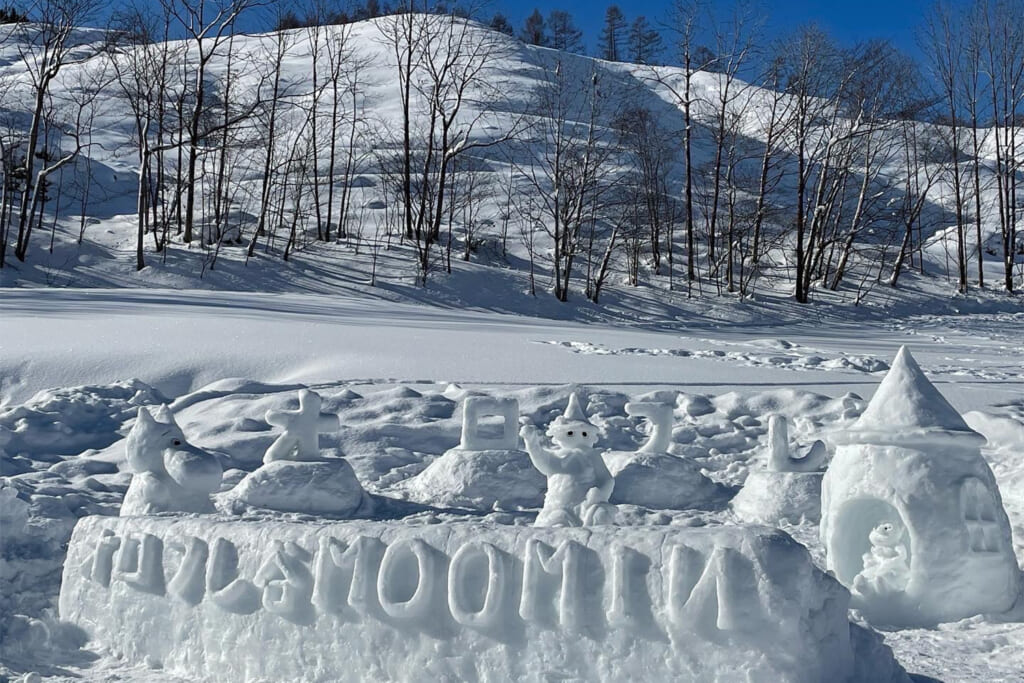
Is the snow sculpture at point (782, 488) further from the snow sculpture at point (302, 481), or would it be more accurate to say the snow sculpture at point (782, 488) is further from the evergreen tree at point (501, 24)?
the evergreen tree at point (501, 24)

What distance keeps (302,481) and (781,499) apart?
2.71 metres

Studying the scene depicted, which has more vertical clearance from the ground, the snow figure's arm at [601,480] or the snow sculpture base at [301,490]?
the snow figure's arm at [601,480]

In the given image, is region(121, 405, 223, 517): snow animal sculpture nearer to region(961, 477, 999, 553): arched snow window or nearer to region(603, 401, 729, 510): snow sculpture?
region(603, 401, 729, 510): snow sculpture

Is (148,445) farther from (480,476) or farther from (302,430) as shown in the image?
(480,476)

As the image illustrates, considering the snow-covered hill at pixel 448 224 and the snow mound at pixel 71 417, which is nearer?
the snow mound at pixel 71 417

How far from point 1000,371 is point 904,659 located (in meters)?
6.92

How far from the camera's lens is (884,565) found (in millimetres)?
4359

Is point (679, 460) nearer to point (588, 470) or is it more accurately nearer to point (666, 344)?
point (588, 470)

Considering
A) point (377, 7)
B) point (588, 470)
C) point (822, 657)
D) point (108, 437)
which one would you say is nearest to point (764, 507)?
point (588, 470)

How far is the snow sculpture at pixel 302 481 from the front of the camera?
5.64 meters

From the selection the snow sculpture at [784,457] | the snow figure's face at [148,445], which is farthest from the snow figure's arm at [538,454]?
the snow figure's face at [148,445]

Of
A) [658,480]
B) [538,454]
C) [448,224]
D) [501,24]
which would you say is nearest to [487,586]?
[538,454]

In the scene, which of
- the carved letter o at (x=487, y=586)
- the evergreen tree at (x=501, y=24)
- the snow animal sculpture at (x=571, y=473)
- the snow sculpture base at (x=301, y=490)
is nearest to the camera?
the carved letter o at (x=487, y=586)

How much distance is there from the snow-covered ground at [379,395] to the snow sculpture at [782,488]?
0.52ft
